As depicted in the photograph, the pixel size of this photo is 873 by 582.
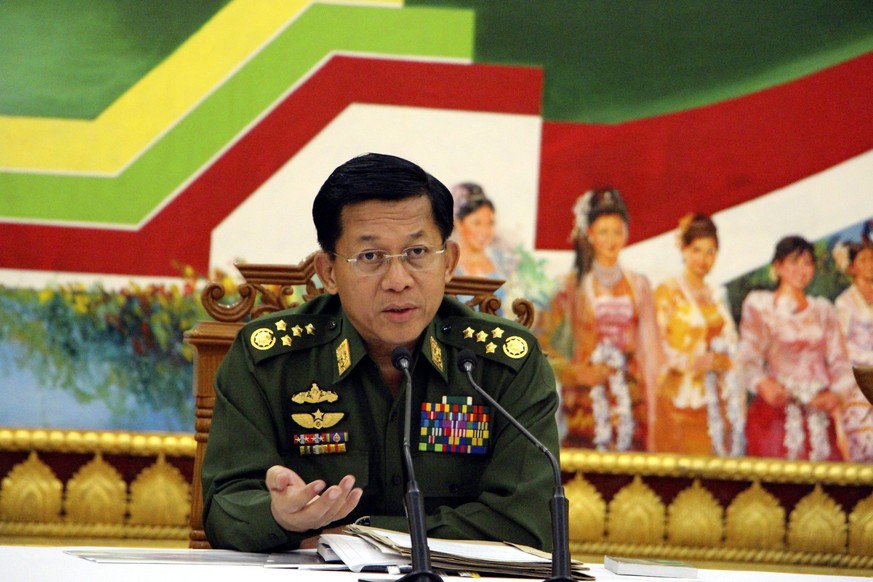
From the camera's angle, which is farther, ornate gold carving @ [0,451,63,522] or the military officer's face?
ornate gold carving @ [0,451,63,522]

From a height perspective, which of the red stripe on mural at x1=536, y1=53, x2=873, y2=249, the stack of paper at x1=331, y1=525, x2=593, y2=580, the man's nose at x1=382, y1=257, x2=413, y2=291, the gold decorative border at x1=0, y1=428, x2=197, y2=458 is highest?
the red stripe on mural at x1=536, y1=53, x2=873, y2=249

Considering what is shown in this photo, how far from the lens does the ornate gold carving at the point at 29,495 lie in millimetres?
3998

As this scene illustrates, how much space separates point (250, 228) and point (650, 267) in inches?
56.0

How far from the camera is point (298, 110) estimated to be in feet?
13.5

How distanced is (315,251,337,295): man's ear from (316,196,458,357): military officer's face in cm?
9

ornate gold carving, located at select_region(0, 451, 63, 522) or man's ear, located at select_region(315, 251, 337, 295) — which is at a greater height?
man's ear, located at select_region(315, 251, 337, 295)

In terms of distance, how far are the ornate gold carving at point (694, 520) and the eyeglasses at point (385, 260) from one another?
2038 millimetres

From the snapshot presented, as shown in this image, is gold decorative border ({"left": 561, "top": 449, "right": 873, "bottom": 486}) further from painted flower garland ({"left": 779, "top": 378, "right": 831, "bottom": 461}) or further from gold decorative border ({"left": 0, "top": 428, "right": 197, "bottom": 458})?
gold decorative border ({"left": 0, "top": 428, "right": 197, "bottom": 458})

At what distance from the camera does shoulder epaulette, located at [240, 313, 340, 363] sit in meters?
2.58

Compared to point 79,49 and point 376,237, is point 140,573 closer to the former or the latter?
point 376,237

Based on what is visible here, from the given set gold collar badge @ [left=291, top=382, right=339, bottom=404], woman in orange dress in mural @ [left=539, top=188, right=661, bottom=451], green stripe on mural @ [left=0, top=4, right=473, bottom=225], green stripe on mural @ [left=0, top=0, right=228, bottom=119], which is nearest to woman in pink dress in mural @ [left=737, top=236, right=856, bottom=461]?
woman in orange dress in mural @ [left=539, top=188, right=661, bottom=451]

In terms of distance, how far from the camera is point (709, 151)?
4.19 m

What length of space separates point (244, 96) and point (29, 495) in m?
1.57

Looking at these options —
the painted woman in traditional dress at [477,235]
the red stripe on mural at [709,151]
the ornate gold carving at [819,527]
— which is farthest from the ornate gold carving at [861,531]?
the painted woman in traditional dress at [477,235]
